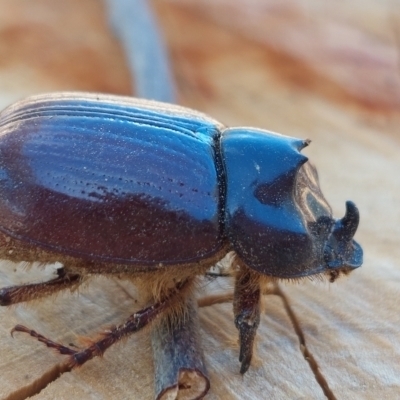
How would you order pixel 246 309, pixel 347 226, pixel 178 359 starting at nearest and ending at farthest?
pixel 178 359 → pixel 246 309 → pixel 347 226

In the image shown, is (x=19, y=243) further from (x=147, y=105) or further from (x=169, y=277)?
(x=147, y=105)

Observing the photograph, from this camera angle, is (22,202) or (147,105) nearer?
(22,202)

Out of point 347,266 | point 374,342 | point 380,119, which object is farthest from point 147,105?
point 380,119

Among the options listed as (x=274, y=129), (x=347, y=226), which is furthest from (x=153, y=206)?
(x=274, y=129)

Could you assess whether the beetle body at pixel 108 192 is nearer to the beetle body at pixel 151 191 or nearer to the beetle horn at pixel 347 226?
the beetle body at pixel 151 191

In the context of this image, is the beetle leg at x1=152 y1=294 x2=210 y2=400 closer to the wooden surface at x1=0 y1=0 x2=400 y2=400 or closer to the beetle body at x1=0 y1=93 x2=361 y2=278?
the wooden surface at x1=0 y1=0 x2=400 y2=400

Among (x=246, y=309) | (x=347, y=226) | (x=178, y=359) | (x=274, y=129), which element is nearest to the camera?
(x=178, y=359)

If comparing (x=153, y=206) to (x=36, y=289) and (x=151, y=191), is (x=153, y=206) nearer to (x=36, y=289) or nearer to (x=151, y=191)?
(x=151, y=191)

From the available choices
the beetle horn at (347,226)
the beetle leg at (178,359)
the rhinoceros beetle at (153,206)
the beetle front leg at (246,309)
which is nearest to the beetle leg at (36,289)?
the rhinoceros beetle at (153,206)
